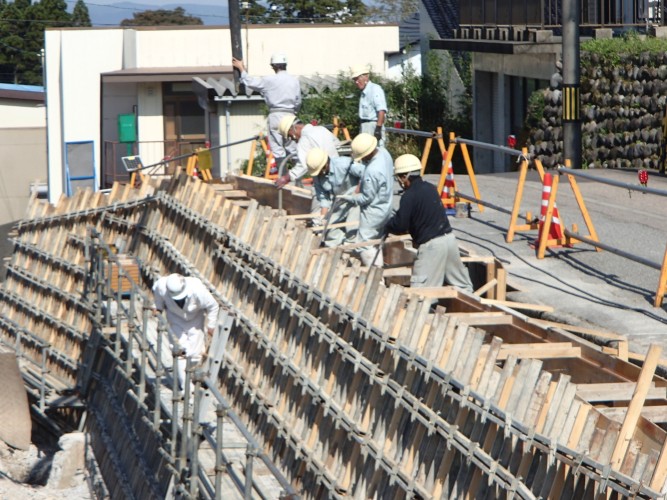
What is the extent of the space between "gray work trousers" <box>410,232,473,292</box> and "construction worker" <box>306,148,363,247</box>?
73.2 inches

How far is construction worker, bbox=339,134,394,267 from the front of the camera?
12492 mm

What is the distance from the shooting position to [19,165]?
1708 inches

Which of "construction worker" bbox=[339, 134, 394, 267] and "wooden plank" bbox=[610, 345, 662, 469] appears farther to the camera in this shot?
Result: "construction worker" bbox=[339, 134, 394, 267]

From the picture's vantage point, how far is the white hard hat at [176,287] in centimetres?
1184

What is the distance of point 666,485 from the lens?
6.41 metres

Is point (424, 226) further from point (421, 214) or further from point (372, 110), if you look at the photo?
point (372, 110)

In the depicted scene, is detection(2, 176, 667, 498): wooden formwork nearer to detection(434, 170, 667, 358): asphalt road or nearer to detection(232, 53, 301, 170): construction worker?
detection(434, 170, 667, 358): asphalt road

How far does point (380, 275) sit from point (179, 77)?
28108 mm

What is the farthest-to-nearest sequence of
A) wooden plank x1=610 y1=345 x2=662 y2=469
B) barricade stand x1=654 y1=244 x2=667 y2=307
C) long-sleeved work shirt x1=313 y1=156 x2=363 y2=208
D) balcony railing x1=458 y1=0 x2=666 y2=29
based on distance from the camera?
balcony railing x1=458 y1=0 x2=666 y2=29, long-sleeved work shirt x1=313 y1=156 x2=363 y2=208, barricade stand x1=654 y1=244 x2=667 y2=307, wooden plank x1=610 y1=345 x2=662 y2=469

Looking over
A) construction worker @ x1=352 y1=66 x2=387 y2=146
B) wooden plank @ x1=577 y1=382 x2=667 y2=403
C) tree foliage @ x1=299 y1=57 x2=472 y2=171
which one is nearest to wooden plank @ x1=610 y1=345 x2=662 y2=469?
wooden plank @ x1=577 y1=382 x2=667 y2=403

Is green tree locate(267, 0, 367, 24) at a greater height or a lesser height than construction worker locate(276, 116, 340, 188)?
greater

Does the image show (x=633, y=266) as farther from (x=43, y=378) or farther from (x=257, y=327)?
(x=43, y=378)

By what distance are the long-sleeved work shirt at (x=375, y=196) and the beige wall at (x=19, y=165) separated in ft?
101

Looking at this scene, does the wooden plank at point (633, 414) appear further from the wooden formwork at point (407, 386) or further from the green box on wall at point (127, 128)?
the green box on wall at point (127, 128)
